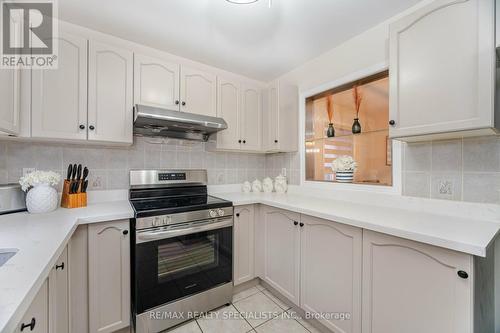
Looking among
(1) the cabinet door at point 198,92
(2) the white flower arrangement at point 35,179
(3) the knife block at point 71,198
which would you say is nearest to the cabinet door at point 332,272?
(1) the cabinet door at point 198,92

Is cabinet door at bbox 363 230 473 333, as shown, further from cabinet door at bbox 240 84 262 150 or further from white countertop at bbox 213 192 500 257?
A: cabinet door at bbox 240 84 262 150

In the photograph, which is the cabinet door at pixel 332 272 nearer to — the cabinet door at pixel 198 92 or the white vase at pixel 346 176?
the white vase at pixel 346 176

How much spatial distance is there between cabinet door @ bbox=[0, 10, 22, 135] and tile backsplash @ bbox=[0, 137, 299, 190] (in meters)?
0.37

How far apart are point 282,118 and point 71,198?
1.97 metres

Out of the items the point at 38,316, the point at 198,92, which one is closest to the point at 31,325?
the point at 38,316

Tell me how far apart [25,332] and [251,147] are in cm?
204

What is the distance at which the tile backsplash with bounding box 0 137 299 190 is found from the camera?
158 cm

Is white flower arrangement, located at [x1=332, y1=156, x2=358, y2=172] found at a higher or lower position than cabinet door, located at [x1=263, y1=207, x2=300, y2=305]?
higher

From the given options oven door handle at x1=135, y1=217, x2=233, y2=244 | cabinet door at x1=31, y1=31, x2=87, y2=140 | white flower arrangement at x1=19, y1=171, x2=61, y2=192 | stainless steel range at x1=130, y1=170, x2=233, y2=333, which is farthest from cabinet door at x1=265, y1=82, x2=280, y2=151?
white flower arrangement at x1=19, y1=171, x2=61, y2=192

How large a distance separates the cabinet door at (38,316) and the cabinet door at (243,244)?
1282 mm

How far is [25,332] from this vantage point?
0.61m

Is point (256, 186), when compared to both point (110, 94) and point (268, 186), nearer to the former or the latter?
point (268, 186)

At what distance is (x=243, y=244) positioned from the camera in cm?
199

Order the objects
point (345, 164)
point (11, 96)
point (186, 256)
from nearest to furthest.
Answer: point (11, 96) → point (186, 256) → point (345, 164)
